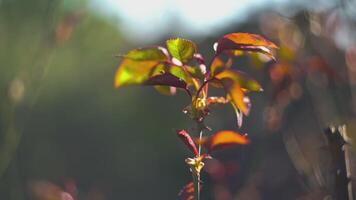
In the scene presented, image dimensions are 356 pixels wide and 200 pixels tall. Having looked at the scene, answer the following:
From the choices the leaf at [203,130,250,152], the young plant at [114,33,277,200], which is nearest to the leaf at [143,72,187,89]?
the young plant at [114,33,277,200]

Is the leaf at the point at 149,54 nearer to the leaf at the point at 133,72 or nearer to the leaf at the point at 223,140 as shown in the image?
the leaf at the point at 133,72

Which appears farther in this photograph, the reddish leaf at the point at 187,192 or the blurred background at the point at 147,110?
the blurred background at the point at 147,110

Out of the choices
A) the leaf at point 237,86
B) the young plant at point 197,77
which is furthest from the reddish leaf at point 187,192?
the leaf at point 237,86

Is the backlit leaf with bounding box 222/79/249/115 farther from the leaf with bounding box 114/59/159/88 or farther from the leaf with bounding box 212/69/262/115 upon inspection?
the leaf with bounding box 114/59/159/88

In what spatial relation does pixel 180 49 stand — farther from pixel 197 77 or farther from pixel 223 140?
pixel 223 140

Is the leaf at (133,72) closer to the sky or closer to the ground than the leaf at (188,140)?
closer to the sky

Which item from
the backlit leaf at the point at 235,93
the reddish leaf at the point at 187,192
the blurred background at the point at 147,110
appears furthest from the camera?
the blurred background at the point at 147,110
